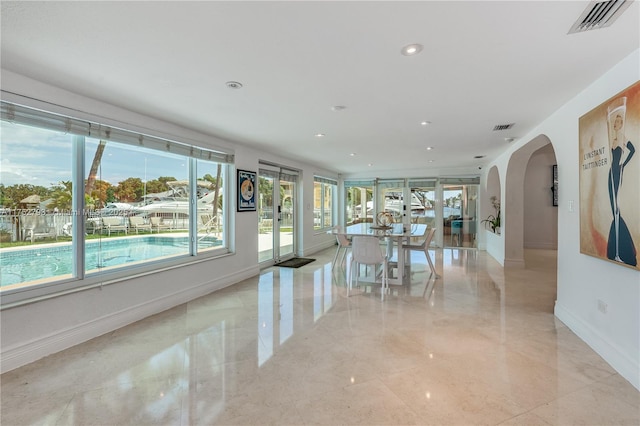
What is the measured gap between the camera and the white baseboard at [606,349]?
6.65ft

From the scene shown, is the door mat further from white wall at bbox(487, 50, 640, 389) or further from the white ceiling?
white wall at bbox(487, 50, 640, 389)

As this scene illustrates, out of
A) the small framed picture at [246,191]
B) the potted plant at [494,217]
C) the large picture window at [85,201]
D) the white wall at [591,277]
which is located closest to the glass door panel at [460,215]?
the potted plant at [494,217]

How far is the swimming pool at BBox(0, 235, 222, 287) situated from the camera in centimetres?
241

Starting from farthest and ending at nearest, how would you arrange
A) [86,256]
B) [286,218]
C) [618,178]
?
[286,218] → [86,256] → [618,178]

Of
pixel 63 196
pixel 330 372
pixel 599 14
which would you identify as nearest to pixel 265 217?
pixel 63 196

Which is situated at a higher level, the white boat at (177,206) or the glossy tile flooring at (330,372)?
the white boat at (177,206)

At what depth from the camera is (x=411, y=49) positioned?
1891 millimetres

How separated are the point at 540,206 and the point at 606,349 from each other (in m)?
6.88

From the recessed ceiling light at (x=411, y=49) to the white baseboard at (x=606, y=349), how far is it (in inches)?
102

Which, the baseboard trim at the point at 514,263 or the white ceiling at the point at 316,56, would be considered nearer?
the white ceiling at the point at 316,56

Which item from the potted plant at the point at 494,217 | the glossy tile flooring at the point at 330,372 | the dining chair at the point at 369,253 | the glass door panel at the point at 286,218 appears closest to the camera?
the glossy tile flooring at the point at 330,372

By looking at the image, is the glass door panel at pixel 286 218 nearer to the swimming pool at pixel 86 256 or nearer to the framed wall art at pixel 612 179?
the swimming pool at pixel 86 256

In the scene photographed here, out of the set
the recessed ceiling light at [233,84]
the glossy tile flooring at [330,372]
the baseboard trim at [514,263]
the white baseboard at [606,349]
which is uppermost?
the recessed ceiling light at [233,84]

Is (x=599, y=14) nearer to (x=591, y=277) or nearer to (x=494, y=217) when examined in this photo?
(x=591, y=277)
